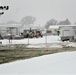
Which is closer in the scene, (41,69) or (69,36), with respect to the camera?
(41,69)

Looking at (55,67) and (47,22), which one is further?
(47,22)

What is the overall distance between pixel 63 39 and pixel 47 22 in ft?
505

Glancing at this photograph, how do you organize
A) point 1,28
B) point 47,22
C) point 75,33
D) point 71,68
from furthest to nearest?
point 47,22, point 1,28, point 75,33, point 71,68

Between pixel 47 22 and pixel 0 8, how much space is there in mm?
172016

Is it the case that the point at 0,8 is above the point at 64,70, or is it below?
above

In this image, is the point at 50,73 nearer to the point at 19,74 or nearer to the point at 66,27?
the point at 19,74

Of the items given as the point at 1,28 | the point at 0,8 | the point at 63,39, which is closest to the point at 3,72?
the point at 0,8

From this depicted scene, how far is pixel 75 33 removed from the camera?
45.2m

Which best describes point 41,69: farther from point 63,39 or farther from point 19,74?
point 63,39

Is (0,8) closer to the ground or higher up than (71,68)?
higher up

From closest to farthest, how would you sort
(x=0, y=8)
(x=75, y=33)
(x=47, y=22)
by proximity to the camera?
(x=0, y=8) < (x=75, y=33) < (x=47, y=22)

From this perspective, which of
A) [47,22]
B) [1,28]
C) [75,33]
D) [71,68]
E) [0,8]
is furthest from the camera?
[47,22]

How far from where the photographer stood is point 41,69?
1204 centimetres

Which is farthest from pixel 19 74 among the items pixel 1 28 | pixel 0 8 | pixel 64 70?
pixel 1 28
